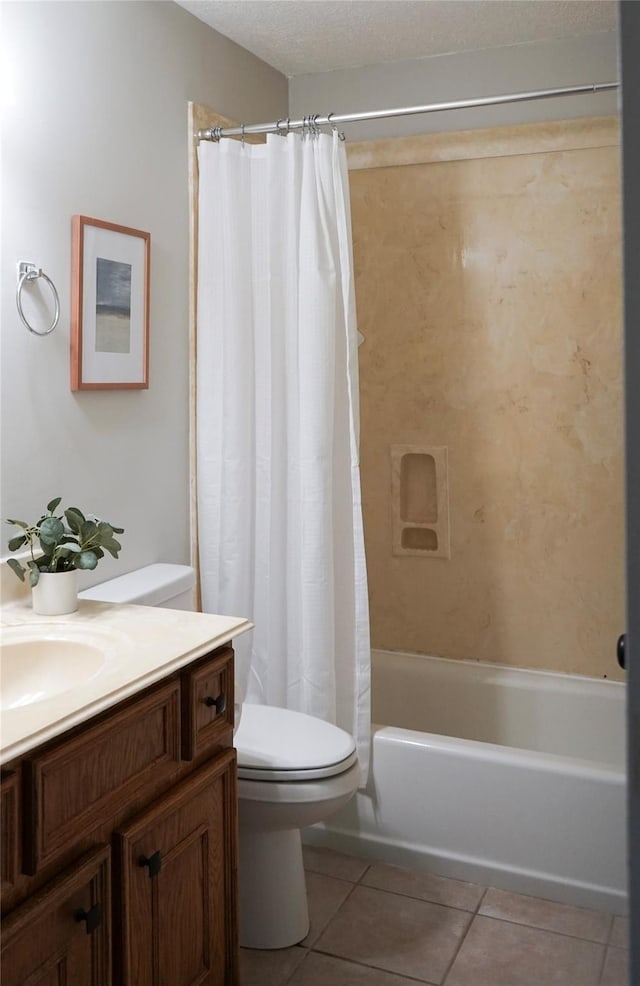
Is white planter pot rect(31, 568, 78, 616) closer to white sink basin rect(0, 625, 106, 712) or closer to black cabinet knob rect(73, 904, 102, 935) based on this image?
white sink basin rect(0, 625, 106, 712)

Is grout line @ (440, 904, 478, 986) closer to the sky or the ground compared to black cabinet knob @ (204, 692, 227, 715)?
closer to the ground

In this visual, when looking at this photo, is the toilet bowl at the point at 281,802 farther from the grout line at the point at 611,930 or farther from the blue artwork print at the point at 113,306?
the blue artwork print at the point at 113,306

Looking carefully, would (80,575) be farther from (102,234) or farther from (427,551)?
(427,551)

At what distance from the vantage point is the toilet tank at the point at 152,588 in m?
2.15

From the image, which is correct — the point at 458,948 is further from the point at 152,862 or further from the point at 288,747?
the point at 152,862

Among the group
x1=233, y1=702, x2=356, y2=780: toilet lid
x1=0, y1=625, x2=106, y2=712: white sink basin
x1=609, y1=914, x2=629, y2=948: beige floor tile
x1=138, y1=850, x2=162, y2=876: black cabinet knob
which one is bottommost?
x1=609, y1=914, x2=629, y2=948: beige floor tile

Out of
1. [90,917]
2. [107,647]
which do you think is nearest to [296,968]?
[90,917]

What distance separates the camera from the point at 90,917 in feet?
4.53

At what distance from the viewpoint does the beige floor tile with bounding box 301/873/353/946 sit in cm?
224

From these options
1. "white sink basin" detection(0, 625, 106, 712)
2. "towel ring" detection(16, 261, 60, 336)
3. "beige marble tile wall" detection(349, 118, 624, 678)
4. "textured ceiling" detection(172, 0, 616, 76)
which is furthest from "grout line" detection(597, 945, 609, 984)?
"textured ceiling" detection(172, 0, 616, 76)

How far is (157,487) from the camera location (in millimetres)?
2498

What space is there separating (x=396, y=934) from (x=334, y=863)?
362 millimetres

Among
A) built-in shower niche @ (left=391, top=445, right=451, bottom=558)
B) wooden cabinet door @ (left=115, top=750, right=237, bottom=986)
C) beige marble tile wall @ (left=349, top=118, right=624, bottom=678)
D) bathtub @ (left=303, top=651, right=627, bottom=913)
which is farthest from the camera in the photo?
built-in shower niche @ (left=391, top=445, right=451, bottom=558)

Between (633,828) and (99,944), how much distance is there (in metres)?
1.05
